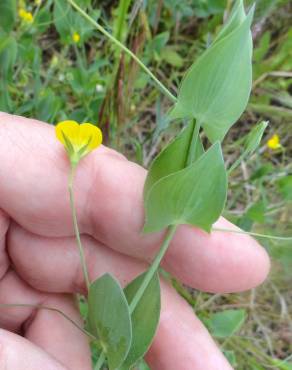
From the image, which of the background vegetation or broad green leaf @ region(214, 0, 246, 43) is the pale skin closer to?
the background vegetation

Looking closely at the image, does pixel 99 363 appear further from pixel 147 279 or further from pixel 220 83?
pixel 220 83

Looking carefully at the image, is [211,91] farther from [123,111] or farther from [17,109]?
[17,109]

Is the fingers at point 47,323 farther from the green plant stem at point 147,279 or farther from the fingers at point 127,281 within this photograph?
the green plant stem at point 147,279

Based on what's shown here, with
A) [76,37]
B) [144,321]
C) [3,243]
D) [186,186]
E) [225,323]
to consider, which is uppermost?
[186,186]

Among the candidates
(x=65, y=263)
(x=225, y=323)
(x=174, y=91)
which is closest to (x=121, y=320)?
(x=65, y=263)

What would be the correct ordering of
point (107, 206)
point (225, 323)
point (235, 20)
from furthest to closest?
1. point (225, 323)
2. point (107, 206)
3. point (235, 20)

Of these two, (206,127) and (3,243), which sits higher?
(206,127)

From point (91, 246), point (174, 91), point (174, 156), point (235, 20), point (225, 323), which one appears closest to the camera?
point (235, 20)
